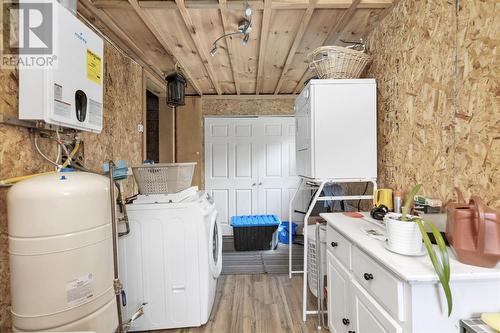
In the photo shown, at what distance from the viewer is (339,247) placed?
151cm

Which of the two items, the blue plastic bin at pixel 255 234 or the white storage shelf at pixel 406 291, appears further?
the blue plastic bin at pixel 255 234

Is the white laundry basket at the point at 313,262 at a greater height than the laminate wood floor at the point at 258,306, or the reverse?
the white laundry basket at the point at 313,262

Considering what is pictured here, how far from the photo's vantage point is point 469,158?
1206 mm

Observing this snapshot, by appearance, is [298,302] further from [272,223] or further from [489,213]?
[489,213]

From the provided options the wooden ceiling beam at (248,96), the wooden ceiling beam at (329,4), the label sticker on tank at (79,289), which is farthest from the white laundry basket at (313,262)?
the wooden ceiling beam at (248,96)

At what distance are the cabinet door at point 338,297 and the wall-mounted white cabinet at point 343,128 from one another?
2.12 ft

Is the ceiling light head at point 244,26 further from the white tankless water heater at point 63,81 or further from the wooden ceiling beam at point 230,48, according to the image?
the white tankless water heater at point 63,81

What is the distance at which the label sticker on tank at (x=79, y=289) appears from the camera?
1134 millimetres

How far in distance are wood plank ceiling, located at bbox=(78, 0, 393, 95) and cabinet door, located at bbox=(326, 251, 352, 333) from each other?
70.0 inches

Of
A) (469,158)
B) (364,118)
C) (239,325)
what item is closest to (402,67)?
(364,118)

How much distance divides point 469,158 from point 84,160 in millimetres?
2411

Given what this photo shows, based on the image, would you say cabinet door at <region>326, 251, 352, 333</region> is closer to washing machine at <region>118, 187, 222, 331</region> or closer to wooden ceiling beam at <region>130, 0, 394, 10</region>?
washing machine at <region>118, 187, 222, 331</region>

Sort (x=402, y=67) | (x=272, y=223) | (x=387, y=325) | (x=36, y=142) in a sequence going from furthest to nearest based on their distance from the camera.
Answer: (x=272, y=223), (x=402, y=67), (x=36, y=142), (x=387, y=325)
